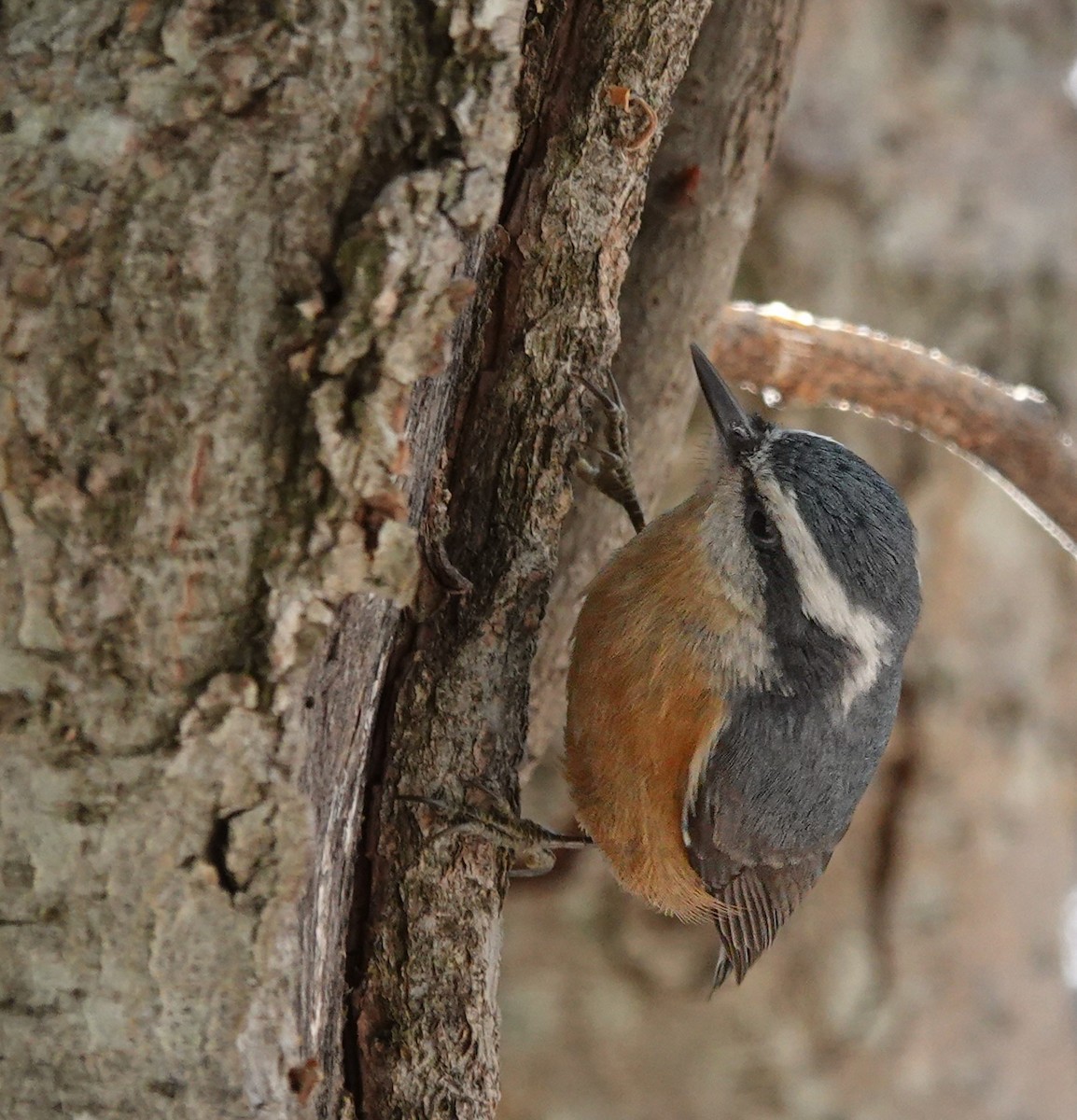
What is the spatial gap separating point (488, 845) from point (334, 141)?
3.84ft

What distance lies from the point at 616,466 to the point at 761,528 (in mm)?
330

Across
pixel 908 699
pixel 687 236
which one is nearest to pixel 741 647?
pixel 687 236

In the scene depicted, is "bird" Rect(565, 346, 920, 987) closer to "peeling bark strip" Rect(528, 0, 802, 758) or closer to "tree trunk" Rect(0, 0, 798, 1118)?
"peeling bark strip" Rect(528, 0, 802, 758)

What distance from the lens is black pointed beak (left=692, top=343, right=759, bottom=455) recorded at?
106 inches

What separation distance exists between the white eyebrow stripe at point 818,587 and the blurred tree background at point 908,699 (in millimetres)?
1506

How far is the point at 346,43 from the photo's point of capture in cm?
151

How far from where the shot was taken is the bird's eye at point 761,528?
262cm

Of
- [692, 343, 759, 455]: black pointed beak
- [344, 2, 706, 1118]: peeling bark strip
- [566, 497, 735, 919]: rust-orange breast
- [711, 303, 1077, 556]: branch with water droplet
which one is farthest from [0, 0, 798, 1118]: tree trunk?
[711, 303, 1077, 556]: branch with water droplet

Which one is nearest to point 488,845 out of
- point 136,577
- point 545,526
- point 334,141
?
point 545,526

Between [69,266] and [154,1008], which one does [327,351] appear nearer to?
[69,266]

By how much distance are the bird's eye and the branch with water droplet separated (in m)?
0.56

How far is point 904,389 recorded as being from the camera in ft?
10.2

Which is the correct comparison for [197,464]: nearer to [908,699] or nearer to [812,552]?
[812,552]

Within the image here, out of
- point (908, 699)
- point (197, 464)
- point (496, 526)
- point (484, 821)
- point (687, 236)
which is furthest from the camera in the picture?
point (908, 699)
